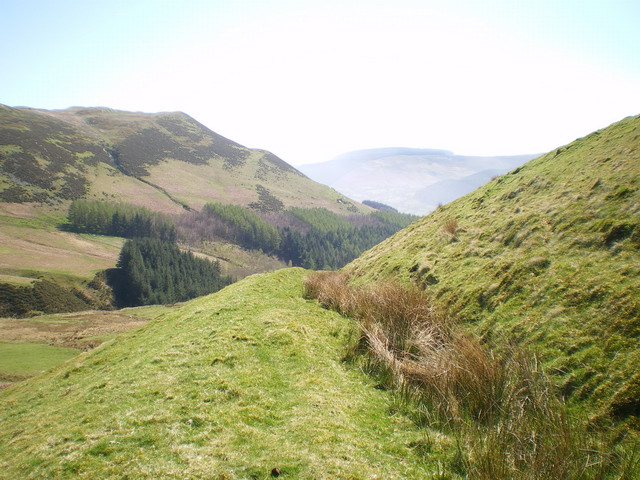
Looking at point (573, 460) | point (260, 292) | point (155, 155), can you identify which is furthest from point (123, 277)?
point (155, 155)

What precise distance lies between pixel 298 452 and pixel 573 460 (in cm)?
332

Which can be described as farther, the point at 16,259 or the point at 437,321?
the point at 16,259

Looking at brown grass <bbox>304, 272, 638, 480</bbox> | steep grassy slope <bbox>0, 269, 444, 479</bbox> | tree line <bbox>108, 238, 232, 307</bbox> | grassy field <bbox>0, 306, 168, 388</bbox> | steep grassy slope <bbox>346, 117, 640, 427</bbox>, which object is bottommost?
tree line <bbox>108, 238, 232, 307</bbox>

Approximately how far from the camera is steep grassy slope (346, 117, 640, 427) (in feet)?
15.6

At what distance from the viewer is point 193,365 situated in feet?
23.6

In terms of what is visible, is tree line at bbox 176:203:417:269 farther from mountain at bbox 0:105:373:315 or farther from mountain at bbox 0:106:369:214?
mountain at bbox 0:106:369:214

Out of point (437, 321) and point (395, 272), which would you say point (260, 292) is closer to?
point (395, 272)

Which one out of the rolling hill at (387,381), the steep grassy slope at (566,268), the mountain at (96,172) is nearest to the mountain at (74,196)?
the mountain at (96,172)

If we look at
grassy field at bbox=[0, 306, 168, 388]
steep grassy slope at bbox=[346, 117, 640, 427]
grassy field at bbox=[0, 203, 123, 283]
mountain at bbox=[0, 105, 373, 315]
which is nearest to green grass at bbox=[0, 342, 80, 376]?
grassy field at bbox=[0, 306, 168, 388]

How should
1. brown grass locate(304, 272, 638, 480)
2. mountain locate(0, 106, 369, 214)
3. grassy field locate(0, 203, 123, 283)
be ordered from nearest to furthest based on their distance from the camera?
brown grass locate(304, 272, 638, 480), grassy field locate(0, 203, 123, 283), mountain locate(0, 106, 369, 214)

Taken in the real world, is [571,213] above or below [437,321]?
above

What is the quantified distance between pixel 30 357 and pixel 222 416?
30.7 meters

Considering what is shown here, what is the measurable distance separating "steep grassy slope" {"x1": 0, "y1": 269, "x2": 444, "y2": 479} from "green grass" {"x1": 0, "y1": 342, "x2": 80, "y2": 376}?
1738cm

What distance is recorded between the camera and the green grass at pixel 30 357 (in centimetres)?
2238
